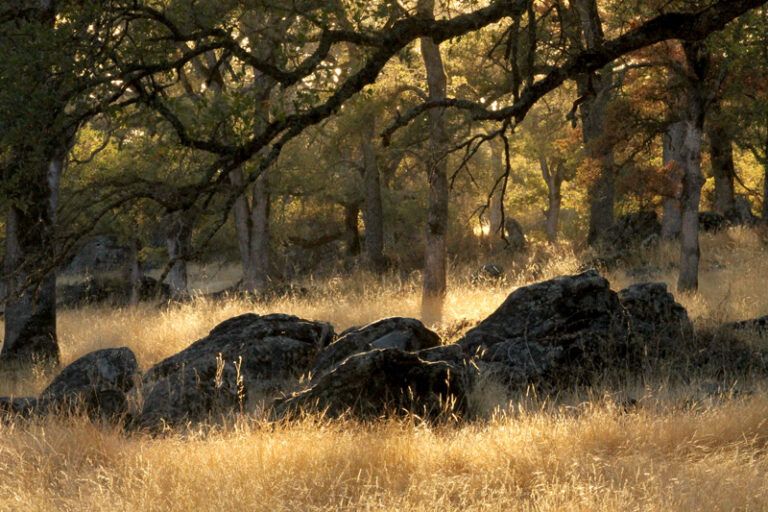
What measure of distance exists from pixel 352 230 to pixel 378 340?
73.2 ft

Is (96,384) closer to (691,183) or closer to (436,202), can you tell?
(436,202)

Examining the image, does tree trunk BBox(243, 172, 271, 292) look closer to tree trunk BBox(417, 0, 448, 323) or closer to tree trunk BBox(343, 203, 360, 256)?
tree trunk BBox(417, 0, 448, 323)

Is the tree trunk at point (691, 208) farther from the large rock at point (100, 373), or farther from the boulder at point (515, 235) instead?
the boulder at point (515, 235)

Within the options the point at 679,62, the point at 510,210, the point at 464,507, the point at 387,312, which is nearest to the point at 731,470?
the point at 464,507

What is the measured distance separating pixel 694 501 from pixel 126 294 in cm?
2604

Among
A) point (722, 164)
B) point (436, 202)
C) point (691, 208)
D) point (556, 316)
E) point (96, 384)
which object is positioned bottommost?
point (96, 384)

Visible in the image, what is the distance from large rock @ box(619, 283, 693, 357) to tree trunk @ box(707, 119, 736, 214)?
592 inches

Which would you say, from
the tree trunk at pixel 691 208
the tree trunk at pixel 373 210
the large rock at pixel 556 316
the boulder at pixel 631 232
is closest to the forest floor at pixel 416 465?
the large rock at pixel 556 316

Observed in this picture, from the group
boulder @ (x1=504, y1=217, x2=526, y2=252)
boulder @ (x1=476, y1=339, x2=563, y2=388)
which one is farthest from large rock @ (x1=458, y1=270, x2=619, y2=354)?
boulder @ (x1=504, y1=217, x2=526, y2=252)

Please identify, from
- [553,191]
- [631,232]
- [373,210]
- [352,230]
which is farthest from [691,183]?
[553,191]

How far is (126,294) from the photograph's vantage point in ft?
93.4

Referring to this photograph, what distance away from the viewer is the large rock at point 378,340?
927 cm

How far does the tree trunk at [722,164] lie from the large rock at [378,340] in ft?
57.6

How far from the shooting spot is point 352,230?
31.5m
